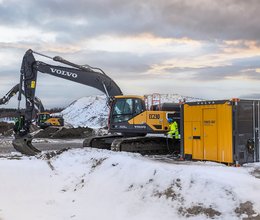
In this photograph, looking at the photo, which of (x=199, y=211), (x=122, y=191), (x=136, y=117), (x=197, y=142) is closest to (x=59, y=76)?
(x=136, y=117)

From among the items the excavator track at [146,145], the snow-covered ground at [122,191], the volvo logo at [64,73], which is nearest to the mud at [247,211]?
the snow-covered ground at [122,191]

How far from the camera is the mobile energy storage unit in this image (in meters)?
15.1

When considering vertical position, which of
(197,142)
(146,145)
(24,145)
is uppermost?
(197,142)

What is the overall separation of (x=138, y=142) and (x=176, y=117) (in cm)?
190

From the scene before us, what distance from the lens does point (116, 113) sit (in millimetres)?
19203

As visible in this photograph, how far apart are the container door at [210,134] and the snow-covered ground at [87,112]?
46147 millimetres

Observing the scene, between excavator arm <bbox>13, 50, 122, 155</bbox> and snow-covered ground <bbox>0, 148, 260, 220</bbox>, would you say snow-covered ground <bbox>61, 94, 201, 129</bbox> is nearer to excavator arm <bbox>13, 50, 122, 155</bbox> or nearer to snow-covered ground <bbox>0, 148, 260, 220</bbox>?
excavator arm <bbox>13, 50, 122, 155</bbox>

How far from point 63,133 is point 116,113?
21.1 meters

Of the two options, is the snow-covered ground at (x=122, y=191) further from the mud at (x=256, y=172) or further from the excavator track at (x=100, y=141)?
the excavator track at (x=100, y=141)

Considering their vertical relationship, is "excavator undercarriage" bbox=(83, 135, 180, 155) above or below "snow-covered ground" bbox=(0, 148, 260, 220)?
above

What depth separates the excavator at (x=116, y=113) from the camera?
60.2 ft

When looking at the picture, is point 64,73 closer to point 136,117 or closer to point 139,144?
point 136,117

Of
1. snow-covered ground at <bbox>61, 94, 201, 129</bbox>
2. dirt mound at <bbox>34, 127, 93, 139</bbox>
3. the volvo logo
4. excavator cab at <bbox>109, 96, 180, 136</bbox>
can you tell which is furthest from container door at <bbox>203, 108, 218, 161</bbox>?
snow-covered ground at <bbox>61, 94, 201, 129</bbox>

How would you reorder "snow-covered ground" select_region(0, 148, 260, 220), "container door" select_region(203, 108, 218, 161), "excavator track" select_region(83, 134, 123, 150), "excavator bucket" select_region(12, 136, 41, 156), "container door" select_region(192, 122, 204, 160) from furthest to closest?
"excavator bucket" select_region(12, 136, 41, 156)
"excavator track" select_region(83, 134, 123, 150)
"container door" select_region(192, 122, 204, 160)
"container door" select_region(203, 108, 218, 161)
"snow-covered ground" select_region(0, 148, 260, 220)
